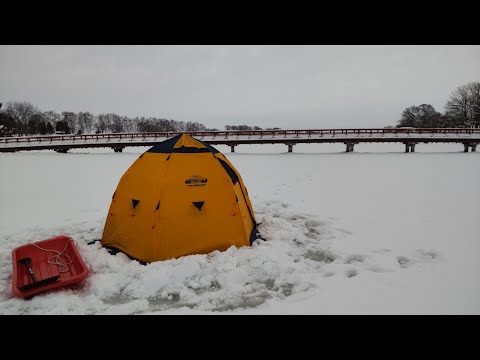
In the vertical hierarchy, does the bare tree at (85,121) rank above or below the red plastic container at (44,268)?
above

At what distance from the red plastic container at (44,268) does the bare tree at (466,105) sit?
77.1 meters

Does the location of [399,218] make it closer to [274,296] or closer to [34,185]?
[274,296]

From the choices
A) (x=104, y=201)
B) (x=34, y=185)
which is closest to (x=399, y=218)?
(x=104, y=201)

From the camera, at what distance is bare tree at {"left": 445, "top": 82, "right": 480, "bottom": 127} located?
203 feet

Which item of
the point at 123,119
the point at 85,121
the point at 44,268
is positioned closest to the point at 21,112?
the point at 85,121

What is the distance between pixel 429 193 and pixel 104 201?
12.1 meters

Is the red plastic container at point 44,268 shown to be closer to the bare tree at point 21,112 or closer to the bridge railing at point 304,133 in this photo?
the bridge railing at point 304,133

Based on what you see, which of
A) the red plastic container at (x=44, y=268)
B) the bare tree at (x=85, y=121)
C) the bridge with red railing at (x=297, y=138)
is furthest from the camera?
the bare tree at (x=85, y=121)

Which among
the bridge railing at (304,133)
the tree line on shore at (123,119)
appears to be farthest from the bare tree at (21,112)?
the bridge railing at (304,133)

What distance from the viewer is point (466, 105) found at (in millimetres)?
64062

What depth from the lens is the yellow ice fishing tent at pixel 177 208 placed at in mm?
5219

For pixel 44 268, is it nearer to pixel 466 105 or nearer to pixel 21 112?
pixel 466 105

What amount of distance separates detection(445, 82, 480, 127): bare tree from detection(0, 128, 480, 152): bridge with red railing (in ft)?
134

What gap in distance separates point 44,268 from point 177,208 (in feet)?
8.05
